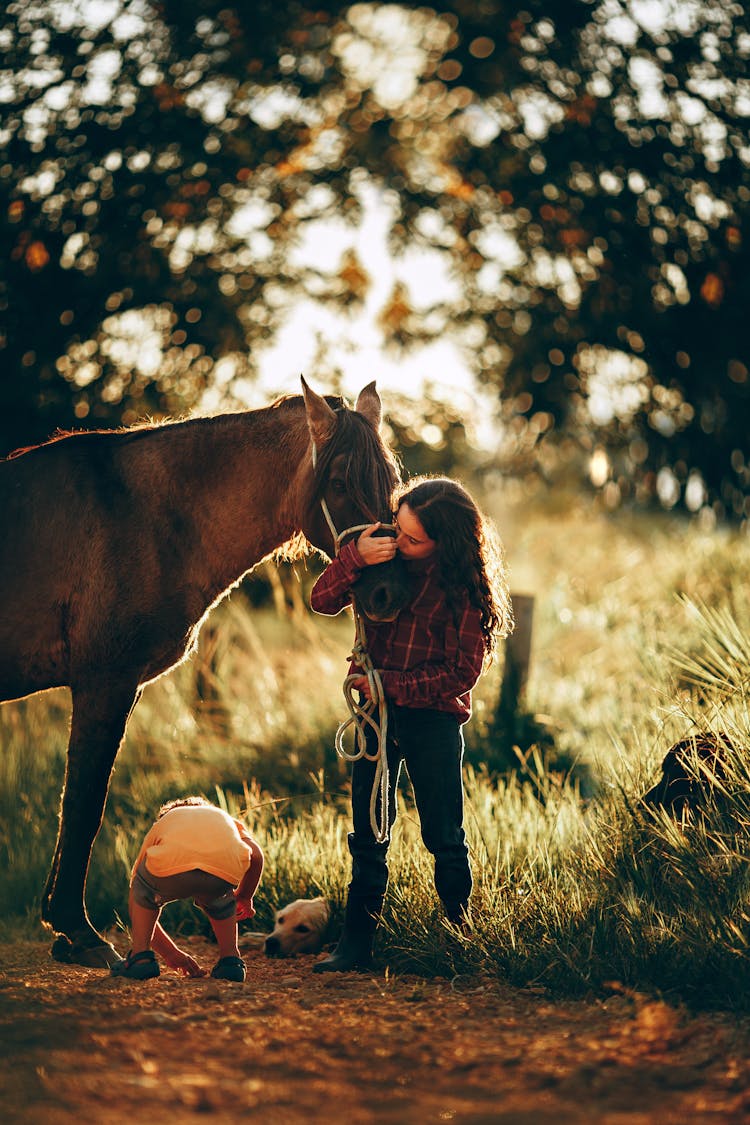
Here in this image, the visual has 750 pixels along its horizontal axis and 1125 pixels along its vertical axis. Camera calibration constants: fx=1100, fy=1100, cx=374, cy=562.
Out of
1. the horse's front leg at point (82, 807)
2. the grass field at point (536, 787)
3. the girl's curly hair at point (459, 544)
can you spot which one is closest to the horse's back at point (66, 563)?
the horse's front leg at point (82, 807)

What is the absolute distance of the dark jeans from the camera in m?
3.96

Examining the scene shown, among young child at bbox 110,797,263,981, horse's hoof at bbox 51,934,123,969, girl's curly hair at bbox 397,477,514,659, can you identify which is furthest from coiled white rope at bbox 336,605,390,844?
horse's hoof at bbox 51,934,123,969

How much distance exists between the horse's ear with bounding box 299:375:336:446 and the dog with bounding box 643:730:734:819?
1.84 metres

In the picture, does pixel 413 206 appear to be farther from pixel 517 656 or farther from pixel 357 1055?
pixel 357 1055

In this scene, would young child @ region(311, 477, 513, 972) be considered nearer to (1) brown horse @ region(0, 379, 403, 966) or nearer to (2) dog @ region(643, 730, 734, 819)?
(1) brown horse @ region(0, 379, 403, 966)

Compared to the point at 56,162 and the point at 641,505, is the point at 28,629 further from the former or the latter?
the point at 641,505

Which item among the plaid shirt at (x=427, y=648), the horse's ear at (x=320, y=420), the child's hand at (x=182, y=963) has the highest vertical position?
the horse's ear at (x=320, y=420)

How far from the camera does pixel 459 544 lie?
3.90 meters

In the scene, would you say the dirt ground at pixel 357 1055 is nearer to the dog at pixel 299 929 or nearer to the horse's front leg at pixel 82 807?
the horse's front leg at pixel 82 807

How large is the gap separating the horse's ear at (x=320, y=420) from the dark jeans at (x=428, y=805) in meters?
1.02

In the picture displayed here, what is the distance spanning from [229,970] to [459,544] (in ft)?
→ 5.54

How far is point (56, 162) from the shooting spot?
8078mm

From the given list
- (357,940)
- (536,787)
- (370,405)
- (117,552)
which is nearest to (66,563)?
(117,552)

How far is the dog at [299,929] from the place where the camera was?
4.45 m
